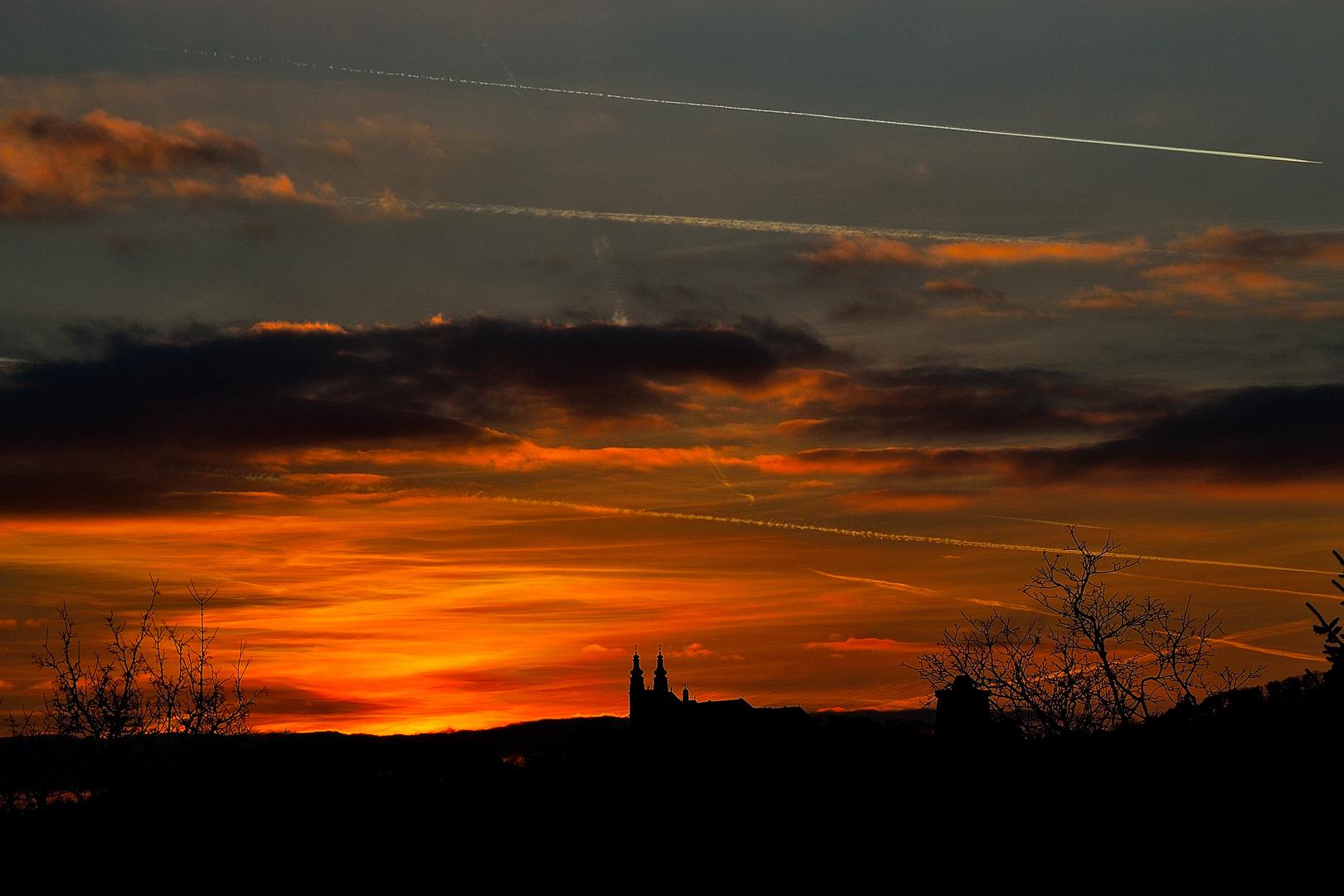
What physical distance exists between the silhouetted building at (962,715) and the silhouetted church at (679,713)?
77118 millimetres

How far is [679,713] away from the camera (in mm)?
136500

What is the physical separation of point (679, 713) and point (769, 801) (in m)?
114

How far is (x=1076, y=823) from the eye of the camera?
2111 cm

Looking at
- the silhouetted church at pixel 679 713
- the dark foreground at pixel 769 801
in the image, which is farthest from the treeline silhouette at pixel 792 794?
the silhouetted church at pixel 679 713

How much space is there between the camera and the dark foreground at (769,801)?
19.7 metres

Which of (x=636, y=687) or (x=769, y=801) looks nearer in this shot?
(x=769, y=801)

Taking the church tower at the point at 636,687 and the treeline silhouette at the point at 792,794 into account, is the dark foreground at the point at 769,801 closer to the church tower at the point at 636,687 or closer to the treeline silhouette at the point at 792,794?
the treeline silhouette at the point at 792,794

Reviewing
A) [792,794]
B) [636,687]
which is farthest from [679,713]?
[792,794]

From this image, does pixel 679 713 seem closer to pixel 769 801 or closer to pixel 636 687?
pixel 636 687

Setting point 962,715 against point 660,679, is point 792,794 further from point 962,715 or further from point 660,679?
point 660,679

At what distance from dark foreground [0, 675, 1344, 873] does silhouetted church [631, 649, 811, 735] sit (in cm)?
7338

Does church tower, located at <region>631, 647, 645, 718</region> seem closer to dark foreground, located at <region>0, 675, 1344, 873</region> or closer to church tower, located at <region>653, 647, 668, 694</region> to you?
church tower, located at <region>653, 647, 668, 694</region>

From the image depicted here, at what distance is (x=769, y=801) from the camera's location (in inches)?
986

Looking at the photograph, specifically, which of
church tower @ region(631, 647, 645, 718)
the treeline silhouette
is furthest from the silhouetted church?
the treeline silhouette
